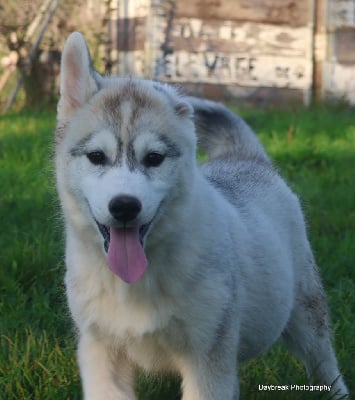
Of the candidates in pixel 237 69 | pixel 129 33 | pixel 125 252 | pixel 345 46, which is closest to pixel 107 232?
pixel 125 252

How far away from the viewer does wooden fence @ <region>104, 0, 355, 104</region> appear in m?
11.3

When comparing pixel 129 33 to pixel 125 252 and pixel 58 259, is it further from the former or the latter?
pixel 125 252

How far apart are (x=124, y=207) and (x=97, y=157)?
26 cm

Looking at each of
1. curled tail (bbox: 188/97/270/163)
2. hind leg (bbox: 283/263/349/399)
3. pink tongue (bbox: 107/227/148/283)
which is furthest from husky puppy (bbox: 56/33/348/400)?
curled tail (bbox: 188/97/270/163)

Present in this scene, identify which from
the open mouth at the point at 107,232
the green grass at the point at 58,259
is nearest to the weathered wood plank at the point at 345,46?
the green grass at the point at 58,259

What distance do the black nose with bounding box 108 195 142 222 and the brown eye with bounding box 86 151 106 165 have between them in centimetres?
21

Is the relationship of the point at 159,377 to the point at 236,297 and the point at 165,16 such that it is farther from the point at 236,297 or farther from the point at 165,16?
the point at 165,16

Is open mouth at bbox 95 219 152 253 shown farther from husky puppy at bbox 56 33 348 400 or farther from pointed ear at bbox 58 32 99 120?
pointed ear at bbox 58 32 99 120

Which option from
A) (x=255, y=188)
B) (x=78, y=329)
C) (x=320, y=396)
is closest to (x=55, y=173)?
(x=78, y=329)

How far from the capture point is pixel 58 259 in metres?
4.79

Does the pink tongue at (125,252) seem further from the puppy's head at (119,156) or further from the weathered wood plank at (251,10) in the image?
the weathered wood plank at (251,10)

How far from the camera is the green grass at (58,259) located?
344 centimetres

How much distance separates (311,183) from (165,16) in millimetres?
5171

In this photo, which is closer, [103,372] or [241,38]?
[103,372]
